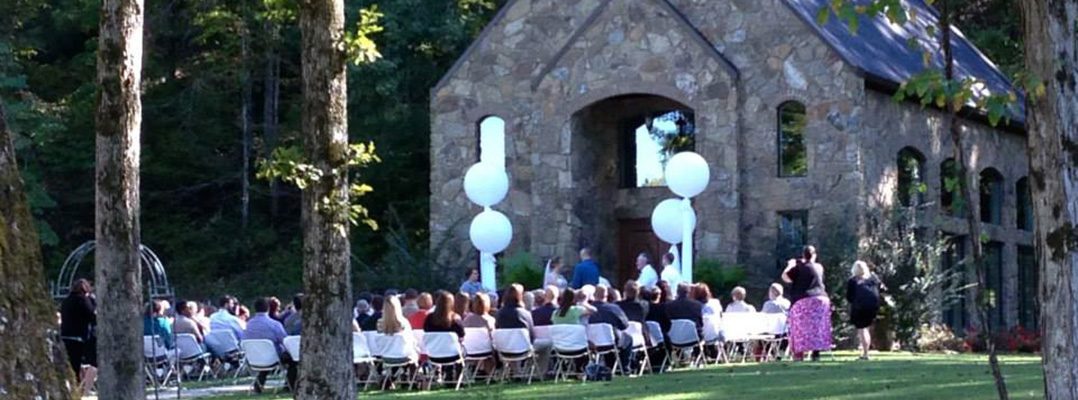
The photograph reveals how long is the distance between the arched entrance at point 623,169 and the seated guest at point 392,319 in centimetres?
1195

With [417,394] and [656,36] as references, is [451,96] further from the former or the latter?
[417,394]

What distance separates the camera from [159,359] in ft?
75.7

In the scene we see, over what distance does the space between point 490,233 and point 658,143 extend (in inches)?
148

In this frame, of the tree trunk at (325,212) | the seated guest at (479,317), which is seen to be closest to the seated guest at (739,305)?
the seated guest at (479,317)

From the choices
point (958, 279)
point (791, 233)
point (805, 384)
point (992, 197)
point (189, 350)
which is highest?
point (992, 197)

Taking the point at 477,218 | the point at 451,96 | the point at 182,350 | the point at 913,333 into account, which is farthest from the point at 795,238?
the point at 182,350

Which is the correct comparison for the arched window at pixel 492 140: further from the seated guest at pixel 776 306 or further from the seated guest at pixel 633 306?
the seated guest at pixel 633 306

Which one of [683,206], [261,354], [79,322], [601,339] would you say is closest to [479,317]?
[601,339]

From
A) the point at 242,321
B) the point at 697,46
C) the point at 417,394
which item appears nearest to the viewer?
the point at 417,394

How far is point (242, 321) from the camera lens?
25891mm

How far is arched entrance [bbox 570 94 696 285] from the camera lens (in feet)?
104

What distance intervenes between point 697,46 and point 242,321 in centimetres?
874

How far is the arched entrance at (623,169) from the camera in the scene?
31.7 metres

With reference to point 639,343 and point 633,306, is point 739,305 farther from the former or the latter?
point 639,343
